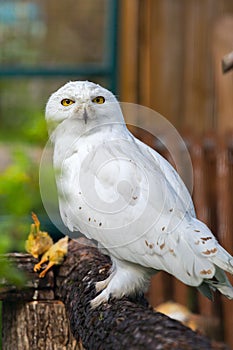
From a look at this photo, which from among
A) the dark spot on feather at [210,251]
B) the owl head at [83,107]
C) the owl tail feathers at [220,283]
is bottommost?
the owl tail feathers at [220,283]

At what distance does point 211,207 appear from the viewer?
608 cm

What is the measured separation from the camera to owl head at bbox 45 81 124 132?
3.01 meters

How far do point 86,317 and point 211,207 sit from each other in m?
3.23

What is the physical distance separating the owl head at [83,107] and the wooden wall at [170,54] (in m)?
3.84

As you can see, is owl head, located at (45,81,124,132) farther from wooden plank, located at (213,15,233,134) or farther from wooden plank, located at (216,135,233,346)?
wooden plank, located at (213,15,233,134)

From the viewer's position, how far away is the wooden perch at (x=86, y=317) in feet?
7.60

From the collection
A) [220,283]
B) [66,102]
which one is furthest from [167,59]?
[220,283]

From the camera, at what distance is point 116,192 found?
2916 mm

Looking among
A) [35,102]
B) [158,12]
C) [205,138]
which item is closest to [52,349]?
[205,138]

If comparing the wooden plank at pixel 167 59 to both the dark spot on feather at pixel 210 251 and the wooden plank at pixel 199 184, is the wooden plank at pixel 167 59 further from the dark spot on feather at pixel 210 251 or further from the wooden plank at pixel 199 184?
the dark spot on feather at pixel 210 251

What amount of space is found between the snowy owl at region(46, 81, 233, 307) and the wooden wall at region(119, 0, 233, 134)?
3.86 m

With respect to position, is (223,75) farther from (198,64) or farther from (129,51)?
(129,51)

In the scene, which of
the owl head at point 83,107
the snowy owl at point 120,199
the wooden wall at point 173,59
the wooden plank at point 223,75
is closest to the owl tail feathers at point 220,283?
the snowy owl at point 120,199

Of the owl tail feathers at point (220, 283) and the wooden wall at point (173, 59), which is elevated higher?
the wooden wall at point (173, 59)
